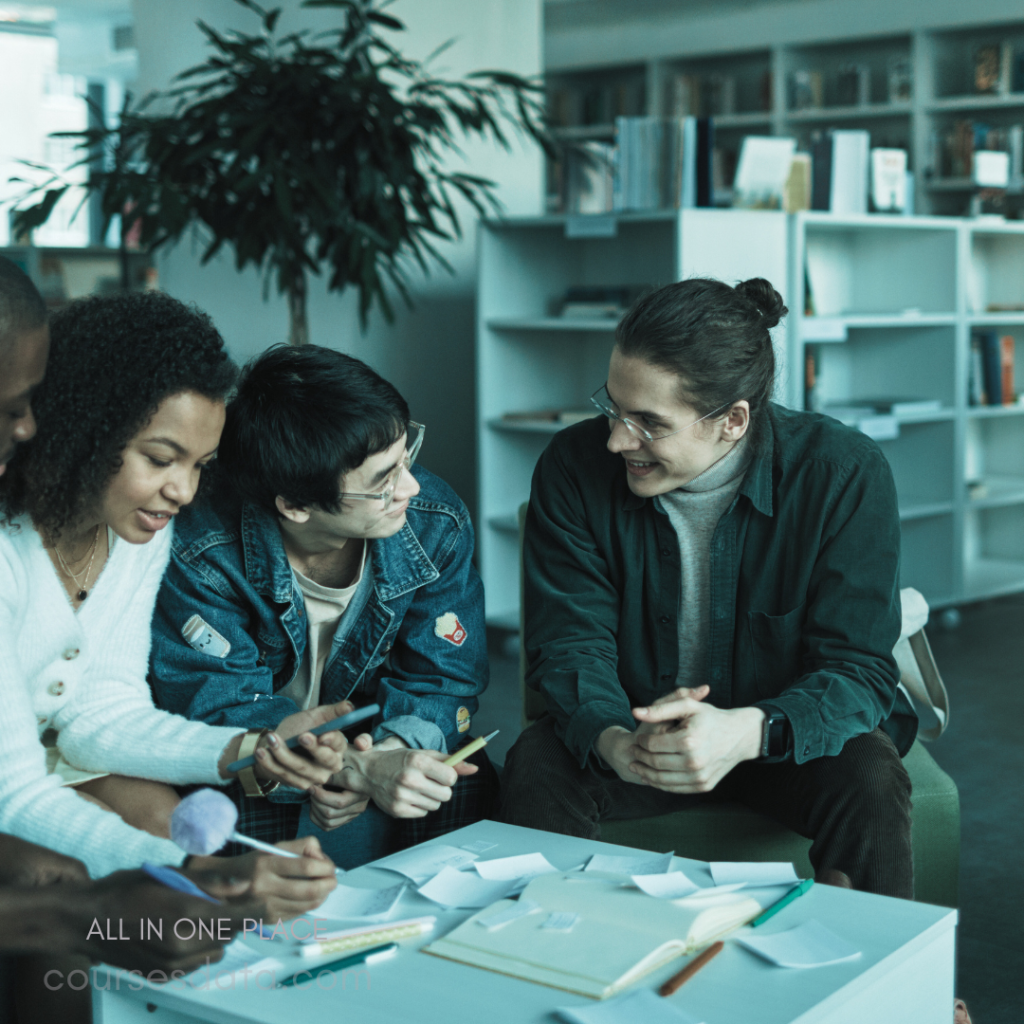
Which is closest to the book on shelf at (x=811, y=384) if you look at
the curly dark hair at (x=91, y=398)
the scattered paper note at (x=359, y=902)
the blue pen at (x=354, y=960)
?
the curly dark hair at (x=91, y=398)

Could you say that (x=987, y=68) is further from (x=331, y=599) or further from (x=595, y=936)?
(x=595, y=936)

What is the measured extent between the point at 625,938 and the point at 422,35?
3.71m

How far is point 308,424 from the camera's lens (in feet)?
5.53

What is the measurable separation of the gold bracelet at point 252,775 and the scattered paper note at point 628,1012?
70cm

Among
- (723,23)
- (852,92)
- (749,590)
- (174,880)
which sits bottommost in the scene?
(174,880)

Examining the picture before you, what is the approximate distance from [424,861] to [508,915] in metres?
0.19

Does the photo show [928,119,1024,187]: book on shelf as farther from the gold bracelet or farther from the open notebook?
the open notebook

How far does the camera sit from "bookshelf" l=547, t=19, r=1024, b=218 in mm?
6195

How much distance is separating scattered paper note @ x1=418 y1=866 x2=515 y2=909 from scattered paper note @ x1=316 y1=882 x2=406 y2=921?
0.11 ft

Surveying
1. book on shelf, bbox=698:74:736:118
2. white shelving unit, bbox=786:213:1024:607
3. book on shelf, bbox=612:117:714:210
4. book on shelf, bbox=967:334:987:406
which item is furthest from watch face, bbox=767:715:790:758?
book on shelf, bbox=698:74:736:118

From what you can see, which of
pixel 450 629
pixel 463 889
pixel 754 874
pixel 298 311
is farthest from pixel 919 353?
pixel 463 889

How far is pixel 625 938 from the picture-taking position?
3.76ft

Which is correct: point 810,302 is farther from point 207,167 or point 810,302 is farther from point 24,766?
point 24,766

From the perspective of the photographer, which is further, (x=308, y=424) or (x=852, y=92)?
(x=852, y=92)
